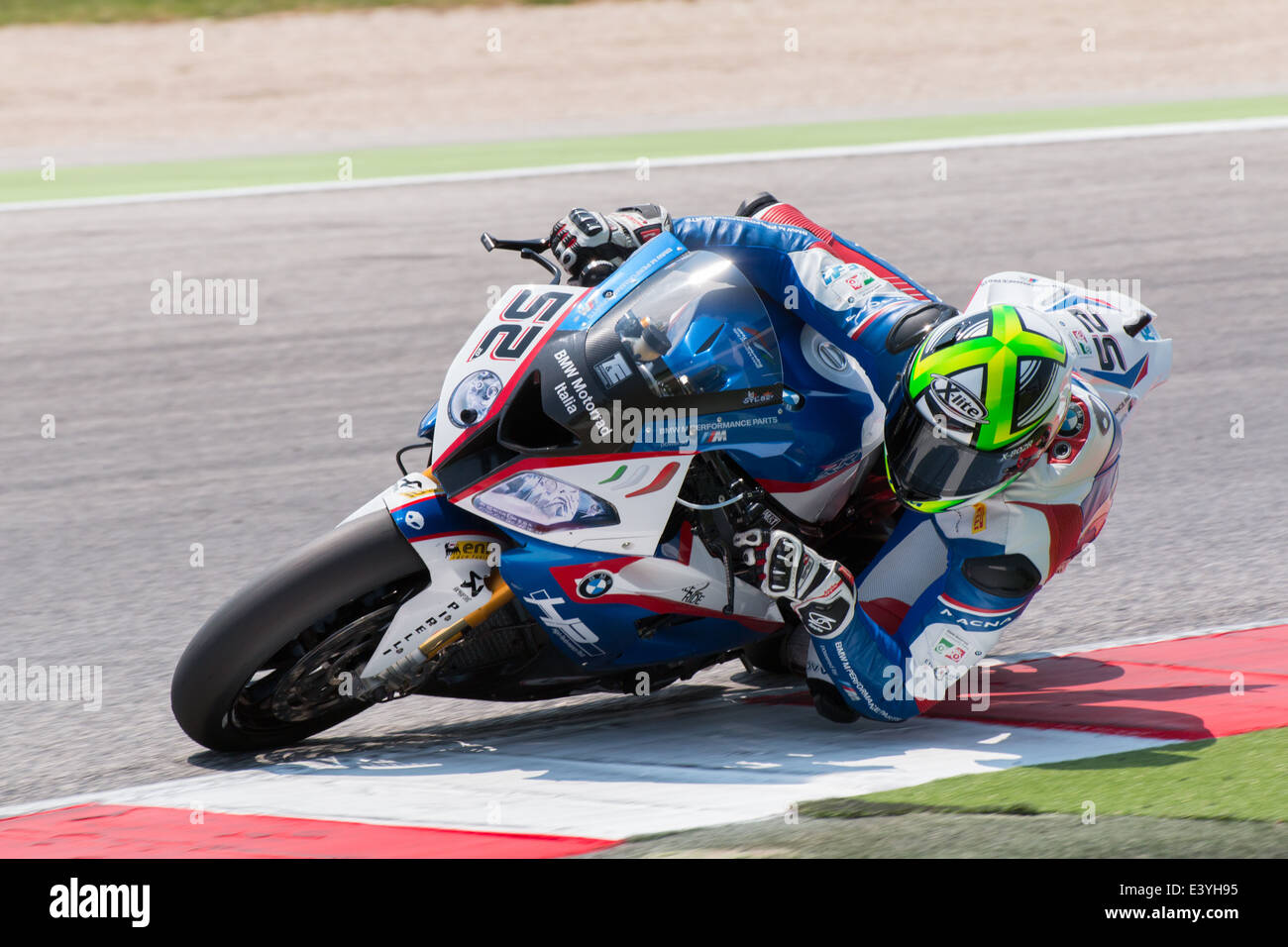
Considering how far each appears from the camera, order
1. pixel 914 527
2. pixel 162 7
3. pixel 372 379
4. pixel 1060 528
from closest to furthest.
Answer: pixel 1060 528
pixel 914 527
pixel 372 379
pixel 162 7

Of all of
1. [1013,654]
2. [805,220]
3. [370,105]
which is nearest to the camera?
[805,220]

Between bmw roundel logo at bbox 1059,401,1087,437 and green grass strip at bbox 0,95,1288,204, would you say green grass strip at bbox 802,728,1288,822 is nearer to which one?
bmw roundel logo at bbox 1059,401,1087,437

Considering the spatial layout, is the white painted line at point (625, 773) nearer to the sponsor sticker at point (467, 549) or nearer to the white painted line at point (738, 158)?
the sponsor sticker at point (467, 549)

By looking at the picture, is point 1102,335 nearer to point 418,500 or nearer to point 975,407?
point 975,407

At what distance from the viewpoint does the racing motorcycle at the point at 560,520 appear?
4496 mm

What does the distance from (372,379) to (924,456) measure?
5.47 m

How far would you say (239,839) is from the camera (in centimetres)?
408

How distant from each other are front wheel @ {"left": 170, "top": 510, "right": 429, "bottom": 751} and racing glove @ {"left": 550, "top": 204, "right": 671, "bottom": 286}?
0.89 m

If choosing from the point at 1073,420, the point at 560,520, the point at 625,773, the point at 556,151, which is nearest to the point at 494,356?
the point at 560,520

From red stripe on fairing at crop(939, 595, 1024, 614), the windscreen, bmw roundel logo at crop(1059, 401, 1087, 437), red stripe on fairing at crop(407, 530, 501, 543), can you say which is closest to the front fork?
red stripe on fairing at crop(407, 530, 501, 543)

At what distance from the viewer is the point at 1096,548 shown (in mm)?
6781

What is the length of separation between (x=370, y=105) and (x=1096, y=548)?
1611cm
